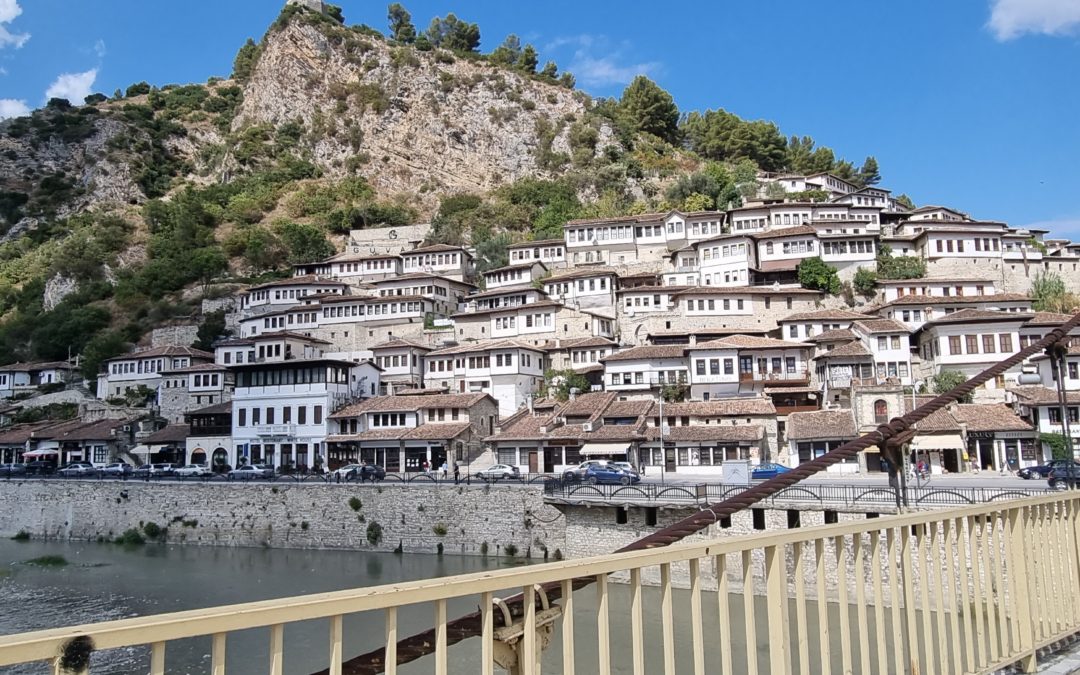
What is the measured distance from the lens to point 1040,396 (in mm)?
32594

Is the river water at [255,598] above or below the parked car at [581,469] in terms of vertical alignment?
below

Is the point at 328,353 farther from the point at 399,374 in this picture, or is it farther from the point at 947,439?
the point at 947,439

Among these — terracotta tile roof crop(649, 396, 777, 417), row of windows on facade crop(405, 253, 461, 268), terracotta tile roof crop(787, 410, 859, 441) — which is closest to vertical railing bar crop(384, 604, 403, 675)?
terracotta tile roof crop(787, 410, 859, 441)

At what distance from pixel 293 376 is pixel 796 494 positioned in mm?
31118

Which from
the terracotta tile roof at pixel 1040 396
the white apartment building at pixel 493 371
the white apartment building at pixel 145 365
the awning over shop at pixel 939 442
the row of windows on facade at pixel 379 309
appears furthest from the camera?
the row of windows on facade at pixel 379 309

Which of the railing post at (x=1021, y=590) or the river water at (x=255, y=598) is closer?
the railing post at (x=1021, y=590)

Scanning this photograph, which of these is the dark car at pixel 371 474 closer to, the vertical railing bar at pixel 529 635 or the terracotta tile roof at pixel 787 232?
the vertical railing bar at pixel 529 635

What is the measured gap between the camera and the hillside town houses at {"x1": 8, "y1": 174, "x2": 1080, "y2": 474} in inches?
1362

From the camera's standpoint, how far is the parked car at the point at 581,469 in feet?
92.1

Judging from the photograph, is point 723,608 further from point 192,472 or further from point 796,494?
point 192,472

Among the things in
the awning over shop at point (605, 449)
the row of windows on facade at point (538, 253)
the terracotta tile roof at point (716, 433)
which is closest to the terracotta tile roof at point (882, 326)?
the terracotta tile roof at point (716, 433)

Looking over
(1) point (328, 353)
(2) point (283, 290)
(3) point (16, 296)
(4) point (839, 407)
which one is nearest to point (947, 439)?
(4) point (839, 407)

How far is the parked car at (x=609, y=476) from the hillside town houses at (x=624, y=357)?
4.26m

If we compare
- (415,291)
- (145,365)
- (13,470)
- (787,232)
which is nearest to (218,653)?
(13,470)
